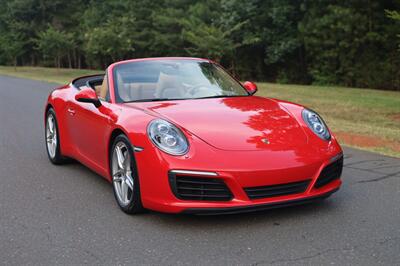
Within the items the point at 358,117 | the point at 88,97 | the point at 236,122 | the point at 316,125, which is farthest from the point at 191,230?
the point at 358,117

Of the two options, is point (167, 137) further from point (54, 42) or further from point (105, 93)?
point (54, 42)

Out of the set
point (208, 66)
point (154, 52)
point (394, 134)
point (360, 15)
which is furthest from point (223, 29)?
point (208, 66)

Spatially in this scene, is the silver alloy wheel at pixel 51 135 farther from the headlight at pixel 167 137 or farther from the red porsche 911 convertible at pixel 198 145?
the headlight at pixel 167 137

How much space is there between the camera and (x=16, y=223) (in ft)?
15.2

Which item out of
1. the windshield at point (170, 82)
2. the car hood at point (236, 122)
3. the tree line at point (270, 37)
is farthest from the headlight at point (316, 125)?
the tree line at point (270, 37)

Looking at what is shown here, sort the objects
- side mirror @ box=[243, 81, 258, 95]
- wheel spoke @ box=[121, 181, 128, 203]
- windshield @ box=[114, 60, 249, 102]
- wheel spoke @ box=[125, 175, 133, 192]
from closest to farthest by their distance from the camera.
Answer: wheel spoke @ box=[125, 175, 133, 192] < wheel spoke @ box=[121, 181, 128, 203] < windshield @ box=[114, 60, 249, 102] < side mirror @ box=[243, 81, 258, 95]

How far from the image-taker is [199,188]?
4203 mm

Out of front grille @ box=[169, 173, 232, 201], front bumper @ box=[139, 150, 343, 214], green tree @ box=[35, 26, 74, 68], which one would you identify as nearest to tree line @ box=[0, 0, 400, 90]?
green tree @ box=[35, 26, 74, 68]

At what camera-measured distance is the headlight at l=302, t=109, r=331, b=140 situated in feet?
16.0

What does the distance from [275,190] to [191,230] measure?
28.6 inches

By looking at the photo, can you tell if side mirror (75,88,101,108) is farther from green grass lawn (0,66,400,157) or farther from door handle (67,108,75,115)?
green grass lawn (0,66,400,157)

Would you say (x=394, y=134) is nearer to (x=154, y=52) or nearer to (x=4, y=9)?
(x=154, y=52)

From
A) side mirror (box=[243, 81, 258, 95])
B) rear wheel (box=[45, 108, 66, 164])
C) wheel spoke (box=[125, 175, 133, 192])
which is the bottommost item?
rear wheel (box=[45, 108, 66, 164])

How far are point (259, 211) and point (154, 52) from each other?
37.7m
